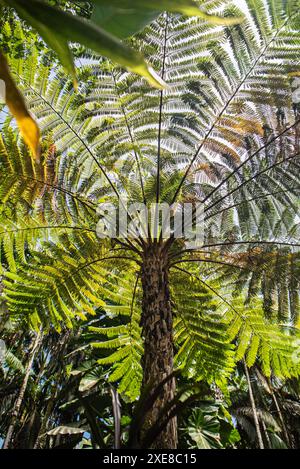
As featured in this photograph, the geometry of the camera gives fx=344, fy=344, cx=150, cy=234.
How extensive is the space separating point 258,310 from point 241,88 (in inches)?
91.1

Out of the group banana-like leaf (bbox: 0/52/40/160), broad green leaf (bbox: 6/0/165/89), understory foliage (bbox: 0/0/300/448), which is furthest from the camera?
understory foliage (bbox: 0/0/300/448)

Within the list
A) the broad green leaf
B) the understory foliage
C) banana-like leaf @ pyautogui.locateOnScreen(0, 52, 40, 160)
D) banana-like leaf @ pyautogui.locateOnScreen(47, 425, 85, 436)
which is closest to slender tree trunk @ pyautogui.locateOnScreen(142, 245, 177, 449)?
the understory foliage

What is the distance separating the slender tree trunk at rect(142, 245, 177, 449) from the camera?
6.70ft

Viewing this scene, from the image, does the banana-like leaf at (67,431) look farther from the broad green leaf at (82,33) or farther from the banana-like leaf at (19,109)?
the broad green leaf at (82,33)

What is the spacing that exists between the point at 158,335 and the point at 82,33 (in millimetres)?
2131

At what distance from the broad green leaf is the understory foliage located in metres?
2.44

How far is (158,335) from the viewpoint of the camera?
2.52 m

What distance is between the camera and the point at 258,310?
12.2 ft

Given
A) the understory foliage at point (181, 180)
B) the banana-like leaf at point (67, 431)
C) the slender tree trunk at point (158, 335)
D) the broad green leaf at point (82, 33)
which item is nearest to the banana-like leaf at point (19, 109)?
the broad green leaf at point (82, 33)

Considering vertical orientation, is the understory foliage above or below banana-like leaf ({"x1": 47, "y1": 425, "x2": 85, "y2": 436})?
above

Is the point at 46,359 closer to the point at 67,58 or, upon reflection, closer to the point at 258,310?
the point at 258,310

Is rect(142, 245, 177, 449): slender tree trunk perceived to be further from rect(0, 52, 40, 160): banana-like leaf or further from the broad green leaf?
the broad green leaf

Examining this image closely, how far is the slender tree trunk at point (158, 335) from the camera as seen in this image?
6.70 feet

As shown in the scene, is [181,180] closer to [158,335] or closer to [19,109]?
[158,335]
